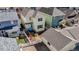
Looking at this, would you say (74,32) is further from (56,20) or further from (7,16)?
(7,16)

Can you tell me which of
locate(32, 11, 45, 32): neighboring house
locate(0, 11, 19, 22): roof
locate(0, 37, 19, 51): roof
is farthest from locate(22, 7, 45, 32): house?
locate(0, 37, 19, 51): roof

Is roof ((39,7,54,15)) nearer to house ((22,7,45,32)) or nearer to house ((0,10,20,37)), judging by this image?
house ((22,7,45,32))

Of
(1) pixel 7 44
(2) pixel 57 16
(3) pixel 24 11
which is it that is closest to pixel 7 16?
(3) pixel 24 11

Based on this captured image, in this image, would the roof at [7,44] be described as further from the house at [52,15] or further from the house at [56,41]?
the house at [52,15]

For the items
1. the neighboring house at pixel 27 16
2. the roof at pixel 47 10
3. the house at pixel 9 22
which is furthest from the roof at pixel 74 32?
the house at pixel 9 22
